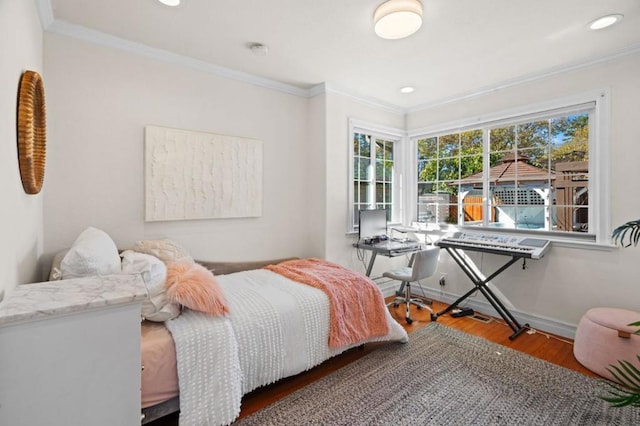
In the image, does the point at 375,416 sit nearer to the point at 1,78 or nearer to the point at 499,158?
the point at 1,78

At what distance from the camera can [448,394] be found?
7.02 feet

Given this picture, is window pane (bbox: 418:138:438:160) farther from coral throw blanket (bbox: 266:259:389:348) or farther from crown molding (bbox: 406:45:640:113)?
coral throw blanket (bbox: 266:259:389:348)

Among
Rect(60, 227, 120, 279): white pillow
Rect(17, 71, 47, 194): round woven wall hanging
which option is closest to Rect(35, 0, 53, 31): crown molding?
Rect(17, 71, 47, 194): round woven wall hanging

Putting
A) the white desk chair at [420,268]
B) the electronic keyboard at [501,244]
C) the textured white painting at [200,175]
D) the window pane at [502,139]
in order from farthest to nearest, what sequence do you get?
the window pane at [502,139]
the white desk chair at [420,268]
the electronic keyboard at [501,244]
the textured white painting at [200,175]

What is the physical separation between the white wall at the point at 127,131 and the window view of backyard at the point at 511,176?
2.18m

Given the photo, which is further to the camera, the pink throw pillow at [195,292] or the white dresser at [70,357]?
the pink throw pillow at [195,292]

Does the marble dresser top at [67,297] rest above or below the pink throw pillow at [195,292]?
above

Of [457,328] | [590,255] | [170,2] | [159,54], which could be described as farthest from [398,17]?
[457,328]

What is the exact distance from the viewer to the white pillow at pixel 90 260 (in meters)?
1.62

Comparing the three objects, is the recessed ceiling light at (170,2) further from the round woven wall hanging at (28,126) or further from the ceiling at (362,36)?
the round woven wall hanging at (28,126)

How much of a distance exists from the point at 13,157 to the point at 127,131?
4.03ft

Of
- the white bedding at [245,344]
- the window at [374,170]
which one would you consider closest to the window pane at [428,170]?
the window at [374,170]

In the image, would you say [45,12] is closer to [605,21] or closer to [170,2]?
[170,2]

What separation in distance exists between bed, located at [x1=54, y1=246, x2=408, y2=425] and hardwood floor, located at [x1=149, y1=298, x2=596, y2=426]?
0.15 metres
